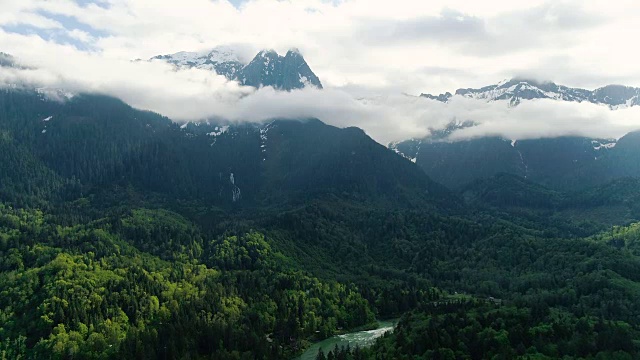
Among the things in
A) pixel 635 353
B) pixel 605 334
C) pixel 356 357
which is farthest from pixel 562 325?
pixel 356 357

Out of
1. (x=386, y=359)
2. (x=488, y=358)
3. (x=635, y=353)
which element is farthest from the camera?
(x=386, y=359)

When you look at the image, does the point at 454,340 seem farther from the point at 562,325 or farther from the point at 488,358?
the point at 562,325

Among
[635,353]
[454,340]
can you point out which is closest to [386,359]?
[454,340]

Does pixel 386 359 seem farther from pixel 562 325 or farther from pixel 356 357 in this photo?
pixel 562 325

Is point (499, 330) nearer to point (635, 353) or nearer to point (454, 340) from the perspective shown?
point (454, 340)

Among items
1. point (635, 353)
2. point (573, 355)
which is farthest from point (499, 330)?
point (635, 353)

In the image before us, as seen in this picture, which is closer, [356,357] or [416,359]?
[416,359]

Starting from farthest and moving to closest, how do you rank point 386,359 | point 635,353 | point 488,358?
point 386,359 → point 488,358 → point 635,353

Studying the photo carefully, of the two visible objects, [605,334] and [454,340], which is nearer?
[605,334]
